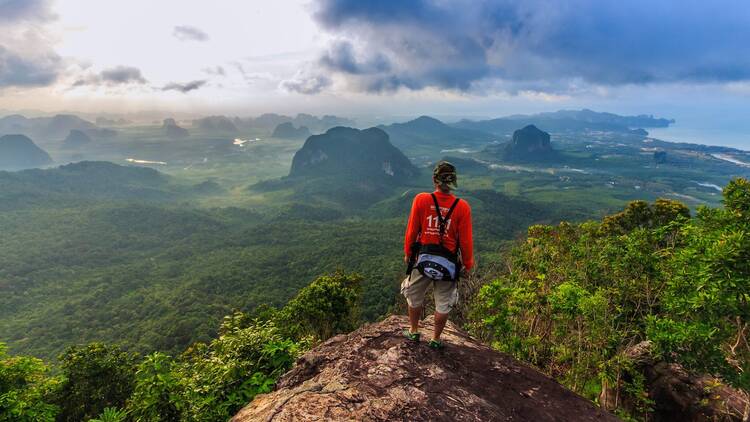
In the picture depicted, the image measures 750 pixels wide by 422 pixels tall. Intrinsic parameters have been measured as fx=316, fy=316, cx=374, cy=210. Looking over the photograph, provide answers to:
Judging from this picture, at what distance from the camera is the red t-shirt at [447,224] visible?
4488mm

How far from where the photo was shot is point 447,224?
449 centimetres

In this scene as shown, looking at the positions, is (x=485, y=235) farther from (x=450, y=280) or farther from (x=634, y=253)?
(x=450, y=280)

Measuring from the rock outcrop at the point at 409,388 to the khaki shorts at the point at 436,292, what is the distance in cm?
74

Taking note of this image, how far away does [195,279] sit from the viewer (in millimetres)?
60844

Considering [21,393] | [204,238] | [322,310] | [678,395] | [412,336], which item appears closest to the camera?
[412,336]

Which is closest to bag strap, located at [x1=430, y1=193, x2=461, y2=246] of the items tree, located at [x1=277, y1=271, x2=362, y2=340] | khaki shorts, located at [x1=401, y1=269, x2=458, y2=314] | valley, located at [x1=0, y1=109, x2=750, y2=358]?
khaki shorts, located at [x1=401, y1=269, x2=458, y2=314]

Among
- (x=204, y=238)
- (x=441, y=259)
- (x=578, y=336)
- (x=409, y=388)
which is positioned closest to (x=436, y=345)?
(x=409, y=388)

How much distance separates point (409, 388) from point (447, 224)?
7.17 feet

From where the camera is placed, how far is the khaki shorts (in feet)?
15.5

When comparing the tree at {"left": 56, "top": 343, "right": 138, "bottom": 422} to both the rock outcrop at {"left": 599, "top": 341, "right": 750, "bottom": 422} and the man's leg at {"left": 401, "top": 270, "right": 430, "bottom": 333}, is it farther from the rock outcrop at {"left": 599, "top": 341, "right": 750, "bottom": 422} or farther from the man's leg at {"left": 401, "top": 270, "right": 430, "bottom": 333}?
the rock outcrop at {"left": 599, "top": 341, "right": 750, "bottom": 422}

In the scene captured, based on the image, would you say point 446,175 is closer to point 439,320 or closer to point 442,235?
point 442,235

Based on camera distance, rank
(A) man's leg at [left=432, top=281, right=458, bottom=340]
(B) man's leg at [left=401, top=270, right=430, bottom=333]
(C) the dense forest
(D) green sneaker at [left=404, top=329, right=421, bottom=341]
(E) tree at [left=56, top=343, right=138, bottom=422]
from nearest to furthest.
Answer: (C) the dense forest < (A) man's leg at [left=432, top=281, right=458, bottom=340] < (B) man's leg at [left=401, top=270, right=430, bottom=333] < (D) green sneaker at [left=404, top=329, right=421, bottom=341] < (E) tree at [left=56, top=343, right=138, bottom=422]

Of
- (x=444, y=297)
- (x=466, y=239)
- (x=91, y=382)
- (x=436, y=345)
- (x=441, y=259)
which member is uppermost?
(x=466, y=239)

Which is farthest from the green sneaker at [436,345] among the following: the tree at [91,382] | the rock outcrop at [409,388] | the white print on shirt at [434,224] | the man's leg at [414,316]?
the tree at [91,382]
